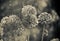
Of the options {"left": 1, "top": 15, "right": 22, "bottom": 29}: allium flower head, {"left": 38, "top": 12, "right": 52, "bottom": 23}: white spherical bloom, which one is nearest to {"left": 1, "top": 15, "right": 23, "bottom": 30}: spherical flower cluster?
{"left": 1, "top": 15, "right": 22, "bottom": 29}: allium flower head

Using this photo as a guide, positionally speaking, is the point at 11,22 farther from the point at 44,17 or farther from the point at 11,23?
the point at 44,17

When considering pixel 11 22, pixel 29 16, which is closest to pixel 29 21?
pixel 29 16

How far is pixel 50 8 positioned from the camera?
1602 mm

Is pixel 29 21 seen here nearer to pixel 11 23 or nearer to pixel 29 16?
pixel 29 16

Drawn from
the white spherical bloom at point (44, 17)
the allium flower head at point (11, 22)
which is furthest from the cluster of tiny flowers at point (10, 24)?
the white spherical bloom at point (44, 17)

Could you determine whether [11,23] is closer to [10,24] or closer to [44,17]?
[10,24]

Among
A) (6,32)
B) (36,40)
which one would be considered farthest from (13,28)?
(36,40)

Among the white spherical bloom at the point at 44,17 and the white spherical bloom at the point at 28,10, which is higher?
the white spherical bloom at the point at 28,10

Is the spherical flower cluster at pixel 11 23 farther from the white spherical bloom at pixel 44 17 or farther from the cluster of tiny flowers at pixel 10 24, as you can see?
the white spherical bloom at pixel 44 17

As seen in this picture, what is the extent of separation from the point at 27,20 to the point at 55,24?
0.90 feet

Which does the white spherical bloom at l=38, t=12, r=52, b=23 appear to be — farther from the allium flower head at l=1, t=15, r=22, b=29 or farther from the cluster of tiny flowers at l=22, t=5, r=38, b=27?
the allium flower head at l=1, t=15, r=22, b=29

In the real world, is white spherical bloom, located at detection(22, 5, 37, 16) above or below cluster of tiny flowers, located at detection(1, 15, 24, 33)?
above

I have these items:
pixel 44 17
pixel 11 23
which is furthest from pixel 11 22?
pixel 44 17

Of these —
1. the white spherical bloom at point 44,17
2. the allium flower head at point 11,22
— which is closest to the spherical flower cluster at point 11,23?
the allium flower head at point 11,22
